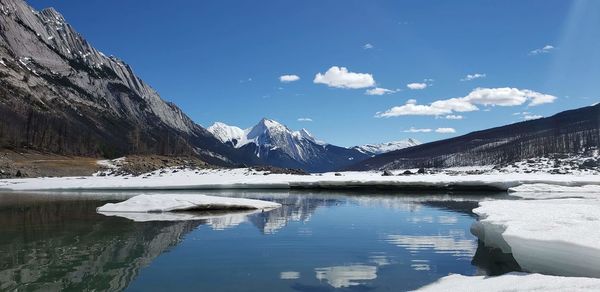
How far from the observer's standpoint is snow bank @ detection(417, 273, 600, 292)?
32.0ft

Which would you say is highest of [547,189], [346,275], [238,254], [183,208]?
[547,189]

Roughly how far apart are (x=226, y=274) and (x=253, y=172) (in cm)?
7375

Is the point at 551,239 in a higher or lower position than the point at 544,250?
higher

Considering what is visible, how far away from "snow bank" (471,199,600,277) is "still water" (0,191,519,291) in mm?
925

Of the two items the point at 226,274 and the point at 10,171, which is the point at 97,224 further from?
the point at 10,171

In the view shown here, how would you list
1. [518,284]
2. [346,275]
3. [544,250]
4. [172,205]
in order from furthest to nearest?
1. [172,205]
2. [346,275]
3. [544,250]
4. [518,284]

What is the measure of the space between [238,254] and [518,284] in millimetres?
10061

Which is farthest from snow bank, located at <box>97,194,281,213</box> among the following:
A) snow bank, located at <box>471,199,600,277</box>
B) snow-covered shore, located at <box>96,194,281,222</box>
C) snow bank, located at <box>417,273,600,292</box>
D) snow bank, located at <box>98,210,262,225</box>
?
snow bank, located at <box>417,273,600,292</box>

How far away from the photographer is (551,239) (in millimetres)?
13586

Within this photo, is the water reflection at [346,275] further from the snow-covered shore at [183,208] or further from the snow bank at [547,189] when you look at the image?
the snow bank at [547,189]

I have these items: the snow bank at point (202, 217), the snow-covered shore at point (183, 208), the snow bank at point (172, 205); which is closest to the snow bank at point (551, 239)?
the snow bank at point (202, 217)

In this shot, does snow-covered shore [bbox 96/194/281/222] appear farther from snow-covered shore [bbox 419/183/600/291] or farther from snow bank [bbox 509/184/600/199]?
snow bank [bbox 509/184/600/199]

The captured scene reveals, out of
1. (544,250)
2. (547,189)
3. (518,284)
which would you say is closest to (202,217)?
(544,250)

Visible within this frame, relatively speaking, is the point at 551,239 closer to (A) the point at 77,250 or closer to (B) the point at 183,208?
(A) the point at 77,250
